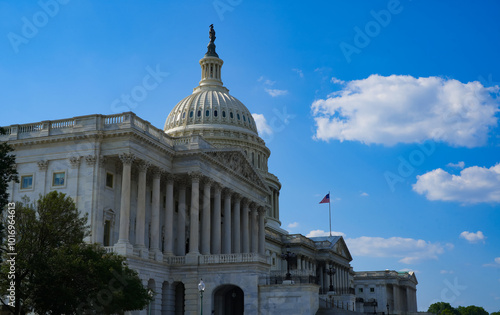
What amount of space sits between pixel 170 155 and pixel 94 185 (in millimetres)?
10711

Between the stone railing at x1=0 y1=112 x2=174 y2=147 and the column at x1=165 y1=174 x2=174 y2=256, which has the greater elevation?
the stone railing at x1=0 y1=112 x2=174 y2=147

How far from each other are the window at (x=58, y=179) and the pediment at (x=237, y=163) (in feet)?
49.4

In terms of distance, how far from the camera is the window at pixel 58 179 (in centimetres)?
5801

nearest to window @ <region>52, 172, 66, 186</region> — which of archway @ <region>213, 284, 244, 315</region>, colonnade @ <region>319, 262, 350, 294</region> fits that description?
archway @ <region>213, 284, 244, 315</region>

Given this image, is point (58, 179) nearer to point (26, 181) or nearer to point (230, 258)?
point (26, 181)

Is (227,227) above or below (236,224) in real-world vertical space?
below

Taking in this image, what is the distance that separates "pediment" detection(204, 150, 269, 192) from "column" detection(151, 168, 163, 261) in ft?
21.3

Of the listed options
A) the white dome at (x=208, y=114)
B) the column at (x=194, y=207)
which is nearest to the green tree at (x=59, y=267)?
the column at (x=194, y=207)

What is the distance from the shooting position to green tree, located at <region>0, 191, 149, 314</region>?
131 feet

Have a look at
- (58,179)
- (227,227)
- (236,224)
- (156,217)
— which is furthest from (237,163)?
(58,179)

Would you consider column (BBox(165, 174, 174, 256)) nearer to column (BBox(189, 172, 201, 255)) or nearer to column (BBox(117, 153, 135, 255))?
column (BBox(189, 172, 201, 255))

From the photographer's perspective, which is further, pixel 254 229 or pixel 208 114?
pixel 208 114

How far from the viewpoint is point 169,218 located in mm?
64062

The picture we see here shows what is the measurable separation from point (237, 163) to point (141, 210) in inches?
762
